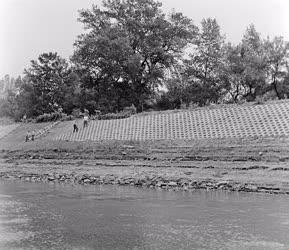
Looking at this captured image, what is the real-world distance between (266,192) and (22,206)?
7.78 meters

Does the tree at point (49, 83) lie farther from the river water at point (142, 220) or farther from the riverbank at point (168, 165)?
the river water at point (142, 220)

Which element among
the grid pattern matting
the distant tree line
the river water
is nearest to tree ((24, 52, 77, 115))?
the distant tree line

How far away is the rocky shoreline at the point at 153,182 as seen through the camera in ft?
54.4

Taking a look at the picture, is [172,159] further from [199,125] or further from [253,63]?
[253,63]

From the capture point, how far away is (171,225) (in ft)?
34.9

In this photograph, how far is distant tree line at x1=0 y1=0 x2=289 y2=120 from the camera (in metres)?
48.8

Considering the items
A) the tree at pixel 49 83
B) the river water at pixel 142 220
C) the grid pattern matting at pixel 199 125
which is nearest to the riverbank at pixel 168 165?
the grid pattern matting at pixel 199 125

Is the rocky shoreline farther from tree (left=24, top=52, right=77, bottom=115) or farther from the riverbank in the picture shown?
tree (left=24, top=52, right=77, bottom=115)

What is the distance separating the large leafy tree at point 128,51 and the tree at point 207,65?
1.64 m

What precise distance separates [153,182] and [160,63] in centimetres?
3677

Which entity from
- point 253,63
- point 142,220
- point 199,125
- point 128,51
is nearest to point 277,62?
point 253,63

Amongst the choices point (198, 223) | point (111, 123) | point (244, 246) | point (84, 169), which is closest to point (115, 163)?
point (84, 169)

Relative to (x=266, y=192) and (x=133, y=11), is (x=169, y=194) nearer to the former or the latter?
(x=266, y=192)

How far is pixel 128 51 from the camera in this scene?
48.8 m
